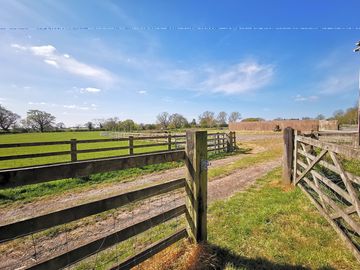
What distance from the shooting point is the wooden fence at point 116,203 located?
174cm

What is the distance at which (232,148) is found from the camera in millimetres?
16281

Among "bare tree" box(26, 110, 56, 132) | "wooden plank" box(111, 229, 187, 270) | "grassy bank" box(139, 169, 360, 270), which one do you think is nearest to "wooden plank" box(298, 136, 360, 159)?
"grassy bank" box(139, 169, 360, 270)

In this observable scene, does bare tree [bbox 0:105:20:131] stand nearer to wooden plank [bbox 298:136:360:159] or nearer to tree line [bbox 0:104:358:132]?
tree line [bbox 0:104:358:132]

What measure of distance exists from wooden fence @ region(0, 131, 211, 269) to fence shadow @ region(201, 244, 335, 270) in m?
0.28

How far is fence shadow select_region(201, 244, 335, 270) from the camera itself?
2.77 metres

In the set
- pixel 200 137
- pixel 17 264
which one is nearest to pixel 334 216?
pixel 200 137

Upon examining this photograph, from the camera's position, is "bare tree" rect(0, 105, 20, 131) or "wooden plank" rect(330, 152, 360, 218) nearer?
"wooden plank" rect(330, 152, 360, 218)

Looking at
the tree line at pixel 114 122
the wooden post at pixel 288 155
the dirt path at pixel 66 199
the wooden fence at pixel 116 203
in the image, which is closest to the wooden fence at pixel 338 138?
the wooden post at pixel 288 155

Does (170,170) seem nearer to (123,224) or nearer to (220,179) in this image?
(220,179)

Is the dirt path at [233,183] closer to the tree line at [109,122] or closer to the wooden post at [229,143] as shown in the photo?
the wooden post at [229,143]

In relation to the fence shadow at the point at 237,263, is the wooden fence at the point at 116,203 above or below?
above

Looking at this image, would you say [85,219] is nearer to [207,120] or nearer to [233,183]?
[233,183]

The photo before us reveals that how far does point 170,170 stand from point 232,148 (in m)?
7.85

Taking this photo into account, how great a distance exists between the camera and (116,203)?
7.62ft
